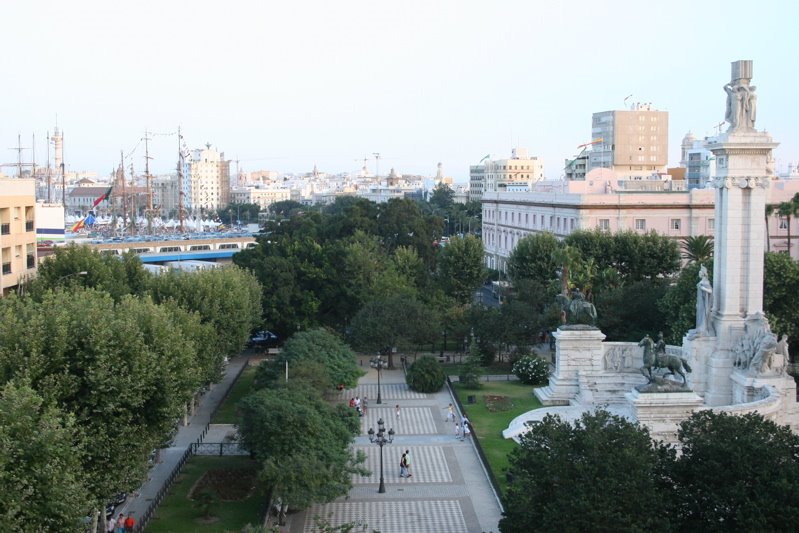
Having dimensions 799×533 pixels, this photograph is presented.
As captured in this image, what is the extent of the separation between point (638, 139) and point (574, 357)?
89328mm

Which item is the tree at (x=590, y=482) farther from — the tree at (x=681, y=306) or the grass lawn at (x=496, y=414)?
the tree at (x=681, y=306)

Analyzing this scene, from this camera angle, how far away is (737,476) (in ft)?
66.9

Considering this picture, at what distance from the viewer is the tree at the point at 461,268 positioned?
2468 inches

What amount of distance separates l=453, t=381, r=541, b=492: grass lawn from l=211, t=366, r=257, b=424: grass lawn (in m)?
10.0

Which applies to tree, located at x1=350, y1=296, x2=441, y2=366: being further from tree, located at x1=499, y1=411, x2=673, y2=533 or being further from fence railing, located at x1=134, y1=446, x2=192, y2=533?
tree, located at x1=499, y1=411, x2=673, y2=533

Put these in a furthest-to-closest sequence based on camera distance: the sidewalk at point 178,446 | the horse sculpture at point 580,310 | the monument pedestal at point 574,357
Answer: the horse sculpture at point 580,310 → the monument pedestal at point 574,357 → the sidewalk at point 178,446

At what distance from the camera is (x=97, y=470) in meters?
23.2

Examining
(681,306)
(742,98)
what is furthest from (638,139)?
(742,98)

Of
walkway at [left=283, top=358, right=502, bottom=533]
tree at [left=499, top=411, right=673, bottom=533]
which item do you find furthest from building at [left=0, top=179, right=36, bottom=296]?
tree at [left=499, top=411, right=673, bottom=533]

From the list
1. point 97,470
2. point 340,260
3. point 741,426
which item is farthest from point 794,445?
point 340,260

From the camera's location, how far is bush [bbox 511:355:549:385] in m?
44.7

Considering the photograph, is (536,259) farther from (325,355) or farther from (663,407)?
(663,407)

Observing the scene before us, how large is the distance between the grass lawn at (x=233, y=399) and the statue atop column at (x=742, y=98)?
23469 millimetres

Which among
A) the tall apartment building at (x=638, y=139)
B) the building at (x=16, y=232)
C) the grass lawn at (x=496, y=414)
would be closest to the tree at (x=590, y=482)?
the grass lawn at (x=496, y=414)
